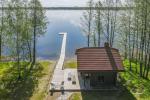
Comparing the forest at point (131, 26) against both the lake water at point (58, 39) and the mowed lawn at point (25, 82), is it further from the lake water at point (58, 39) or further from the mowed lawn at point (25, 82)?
the mowed lawn at point (25, 82)

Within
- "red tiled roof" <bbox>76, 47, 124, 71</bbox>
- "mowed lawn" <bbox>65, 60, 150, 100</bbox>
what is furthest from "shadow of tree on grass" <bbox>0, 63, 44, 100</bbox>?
"red tiled roof" <bbox>76, 47, 124, 71</bbox>

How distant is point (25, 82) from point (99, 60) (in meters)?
11.7

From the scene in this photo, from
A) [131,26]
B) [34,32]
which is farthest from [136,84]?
[34,32]

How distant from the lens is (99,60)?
46.6 metres

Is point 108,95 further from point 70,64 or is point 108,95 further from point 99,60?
point 70,64

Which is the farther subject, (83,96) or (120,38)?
(120,38)

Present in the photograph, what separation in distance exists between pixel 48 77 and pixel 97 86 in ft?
29.7

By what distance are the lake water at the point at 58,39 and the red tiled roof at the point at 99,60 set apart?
85.9 ft

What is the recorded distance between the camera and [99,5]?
66438mm

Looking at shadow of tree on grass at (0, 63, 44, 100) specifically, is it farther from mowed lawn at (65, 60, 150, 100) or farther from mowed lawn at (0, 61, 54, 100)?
mowed lawn at (65, 60, 150, 100)

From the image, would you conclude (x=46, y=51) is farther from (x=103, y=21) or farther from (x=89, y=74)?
(x=89, y=74)

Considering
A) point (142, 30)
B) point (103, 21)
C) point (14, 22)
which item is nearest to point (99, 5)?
point (103, 21)

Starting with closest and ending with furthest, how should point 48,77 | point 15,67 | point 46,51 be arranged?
point 48,77 → point 15,67 → point 46,51

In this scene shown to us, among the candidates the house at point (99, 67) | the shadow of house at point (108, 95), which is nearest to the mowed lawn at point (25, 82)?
the shadow of house at point (108, 95)
